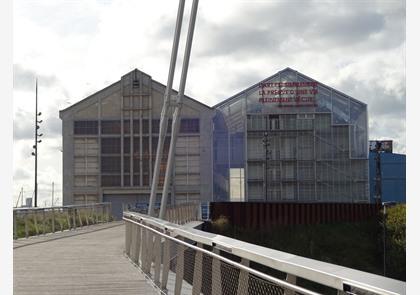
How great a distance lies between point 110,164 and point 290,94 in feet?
61.0

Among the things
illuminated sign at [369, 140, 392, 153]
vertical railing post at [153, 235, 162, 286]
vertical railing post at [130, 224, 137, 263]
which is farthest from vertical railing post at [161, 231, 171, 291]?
illuminated sign at [369, 140, 392, 153]

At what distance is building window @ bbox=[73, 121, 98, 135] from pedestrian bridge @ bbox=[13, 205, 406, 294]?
50.7 metres

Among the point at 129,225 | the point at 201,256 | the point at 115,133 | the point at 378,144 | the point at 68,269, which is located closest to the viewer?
the point at 201,256

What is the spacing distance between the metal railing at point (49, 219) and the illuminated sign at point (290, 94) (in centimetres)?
3871

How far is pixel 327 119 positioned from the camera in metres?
68.8

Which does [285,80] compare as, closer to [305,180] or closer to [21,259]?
[305,180]

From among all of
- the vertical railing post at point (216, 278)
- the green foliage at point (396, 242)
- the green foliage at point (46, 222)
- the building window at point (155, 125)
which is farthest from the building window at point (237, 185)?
the vertical railing post at point (216, 278)

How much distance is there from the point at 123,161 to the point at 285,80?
Result: 57.2 ft

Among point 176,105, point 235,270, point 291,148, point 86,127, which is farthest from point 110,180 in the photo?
point 235,270

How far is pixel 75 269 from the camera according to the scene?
536 inches

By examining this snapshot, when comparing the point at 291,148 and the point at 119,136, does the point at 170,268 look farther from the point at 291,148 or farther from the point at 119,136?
the point at 119,136

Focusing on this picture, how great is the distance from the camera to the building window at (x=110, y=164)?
72750 mm

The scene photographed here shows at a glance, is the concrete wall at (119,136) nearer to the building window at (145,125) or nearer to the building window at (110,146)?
the building window at (145,125)

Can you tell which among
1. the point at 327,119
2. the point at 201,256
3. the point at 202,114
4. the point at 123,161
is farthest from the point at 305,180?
the point at 201,256
